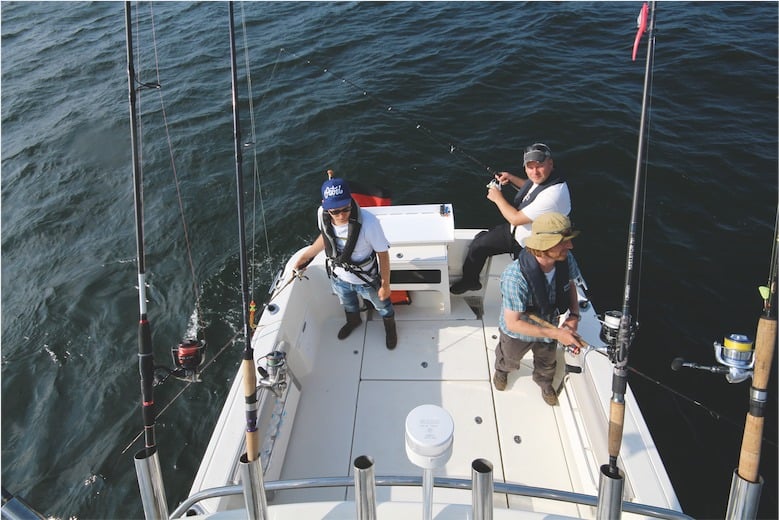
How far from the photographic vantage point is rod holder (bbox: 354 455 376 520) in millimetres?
1681

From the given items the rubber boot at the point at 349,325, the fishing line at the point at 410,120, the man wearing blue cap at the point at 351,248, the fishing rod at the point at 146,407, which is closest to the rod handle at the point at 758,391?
the fishing rod at the point at 146,407

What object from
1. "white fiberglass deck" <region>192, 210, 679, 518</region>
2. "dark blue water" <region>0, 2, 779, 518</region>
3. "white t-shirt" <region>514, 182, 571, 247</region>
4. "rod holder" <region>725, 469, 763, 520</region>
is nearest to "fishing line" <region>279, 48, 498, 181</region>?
"dark blue water" <region>0, 2, 779, 518</region>

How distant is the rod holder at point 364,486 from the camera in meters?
1.68

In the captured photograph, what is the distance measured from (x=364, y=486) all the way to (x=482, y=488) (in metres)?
0.40

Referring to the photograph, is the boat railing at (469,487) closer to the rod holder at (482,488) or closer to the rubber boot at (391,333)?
the rod holder at (482,488)

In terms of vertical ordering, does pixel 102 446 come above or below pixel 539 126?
below

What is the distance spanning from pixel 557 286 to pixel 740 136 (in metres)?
7.08

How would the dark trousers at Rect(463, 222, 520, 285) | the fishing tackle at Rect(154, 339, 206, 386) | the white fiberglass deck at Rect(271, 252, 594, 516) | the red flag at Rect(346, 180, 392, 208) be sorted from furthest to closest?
the red flag at Rect(346, 180, 392, 208), the dark trousers at Rect(463, 222, 520, 285), the white fiberglass deck at Rect(271, 252, 594, 516), the fishing tackle at Rect(154, 339, 206, 386)

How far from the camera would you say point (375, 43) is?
40.3ft

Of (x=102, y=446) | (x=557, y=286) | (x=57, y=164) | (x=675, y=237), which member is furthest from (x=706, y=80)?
(x=57, y=164)

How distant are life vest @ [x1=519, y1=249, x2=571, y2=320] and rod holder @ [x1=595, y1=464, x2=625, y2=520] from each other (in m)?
1.19

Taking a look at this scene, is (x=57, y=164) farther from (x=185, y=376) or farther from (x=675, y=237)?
(x=675, y=237)

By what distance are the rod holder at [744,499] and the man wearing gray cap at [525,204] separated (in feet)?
6.45

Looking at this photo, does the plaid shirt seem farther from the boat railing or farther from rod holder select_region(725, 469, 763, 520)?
rod holder select_region(725, 469, 763, 520)
